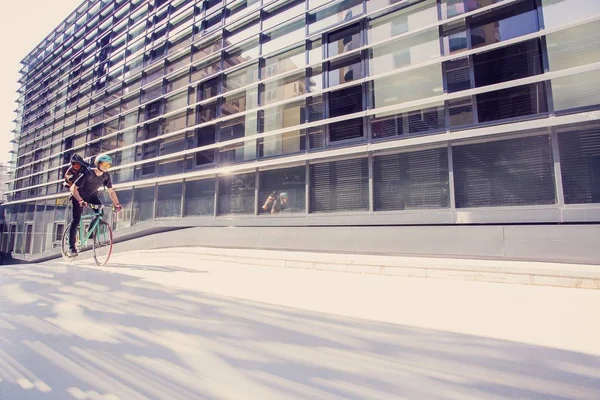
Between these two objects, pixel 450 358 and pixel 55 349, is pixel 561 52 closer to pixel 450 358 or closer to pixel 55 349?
pixel 450 358

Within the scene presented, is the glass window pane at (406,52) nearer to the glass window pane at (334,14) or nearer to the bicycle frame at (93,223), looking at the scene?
the glass window pane at (334,14)

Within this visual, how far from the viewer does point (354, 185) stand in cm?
620

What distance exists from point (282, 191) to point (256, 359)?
5645 millimetres

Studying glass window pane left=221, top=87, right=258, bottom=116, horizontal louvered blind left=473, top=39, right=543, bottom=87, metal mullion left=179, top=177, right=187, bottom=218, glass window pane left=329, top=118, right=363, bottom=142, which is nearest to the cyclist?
metal mullion left=179, top=177, right=187, bottom=218

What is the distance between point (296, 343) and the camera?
6.29 feet

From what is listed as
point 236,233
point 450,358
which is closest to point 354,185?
point 236,233

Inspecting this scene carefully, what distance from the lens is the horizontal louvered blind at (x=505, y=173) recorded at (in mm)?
4512

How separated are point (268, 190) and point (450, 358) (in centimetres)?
620

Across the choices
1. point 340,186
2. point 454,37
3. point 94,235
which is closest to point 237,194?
point 340,186

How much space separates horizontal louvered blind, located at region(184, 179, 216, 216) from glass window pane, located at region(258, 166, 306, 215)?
6.61 ft

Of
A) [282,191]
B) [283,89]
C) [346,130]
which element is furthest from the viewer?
[283,89]

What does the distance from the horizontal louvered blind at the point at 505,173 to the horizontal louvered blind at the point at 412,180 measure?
0.88ft

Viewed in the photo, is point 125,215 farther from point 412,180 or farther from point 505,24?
point 505,24

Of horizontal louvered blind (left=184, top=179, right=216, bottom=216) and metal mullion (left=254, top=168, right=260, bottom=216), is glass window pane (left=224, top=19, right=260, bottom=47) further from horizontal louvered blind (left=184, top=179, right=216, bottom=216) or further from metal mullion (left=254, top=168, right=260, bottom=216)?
horizontal louvered blind (left=184, top=179, right=216, bottom=216)
